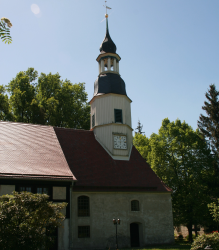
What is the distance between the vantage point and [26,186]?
17.2 meters

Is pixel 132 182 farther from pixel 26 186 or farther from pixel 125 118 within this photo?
pixel 26 186

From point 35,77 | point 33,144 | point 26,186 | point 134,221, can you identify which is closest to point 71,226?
point 26,186

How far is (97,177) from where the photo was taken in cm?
2120

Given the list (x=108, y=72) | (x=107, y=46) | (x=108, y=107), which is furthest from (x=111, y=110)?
(x=107, y=46)

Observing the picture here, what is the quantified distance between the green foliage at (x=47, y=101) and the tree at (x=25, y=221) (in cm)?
2199

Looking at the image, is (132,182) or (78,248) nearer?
(78,248)

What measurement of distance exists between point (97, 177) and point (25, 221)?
9.71 m

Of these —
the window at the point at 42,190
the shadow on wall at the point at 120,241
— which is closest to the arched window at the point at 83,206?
the shadow on wall at the point at 120,241

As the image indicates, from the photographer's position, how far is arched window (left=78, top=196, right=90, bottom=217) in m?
19.8

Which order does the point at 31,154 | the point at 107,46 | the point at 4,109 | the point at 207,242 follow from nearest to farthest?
1. the point at 207,242
2. the point at 31,154
3. the point at 107,46
4. the point at 4,109

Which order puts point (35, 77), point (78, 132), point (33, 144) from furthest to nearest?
point (35, 77) → point (78, 132) → point (33, 144)

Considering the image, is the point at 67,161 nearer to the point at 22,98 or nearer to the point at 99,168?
the point at 99,168

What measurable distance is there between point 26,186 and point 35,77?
23.9 m

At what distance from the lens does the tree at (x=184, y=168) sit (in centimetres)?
2614
